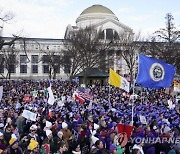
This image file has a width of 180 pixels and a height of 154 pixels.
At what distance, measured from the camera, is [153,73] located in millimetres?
10258

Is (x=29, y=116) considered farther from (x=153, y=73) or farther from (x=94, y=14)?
(x=94, y=14)

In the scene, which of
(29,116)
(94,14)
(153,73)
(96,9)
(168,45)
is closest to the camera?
(153,73)

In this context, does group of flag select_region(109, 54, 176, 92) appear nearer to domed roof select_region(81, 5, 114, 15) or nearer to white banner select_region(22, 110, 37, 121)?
white banner select_region(22, 110, 37, 121)

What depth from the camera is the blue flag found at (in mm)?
10117

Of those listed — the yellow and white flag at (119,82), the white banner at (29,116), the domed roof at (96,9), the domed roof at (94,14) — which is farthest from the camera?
the domed roof at (96,9)

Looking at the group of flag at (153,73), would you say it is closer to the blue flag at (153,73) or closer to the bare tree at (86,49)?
the blue flag at (153,73)


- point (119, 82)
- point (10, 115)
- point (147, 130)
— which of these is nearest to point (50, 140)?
point (147, 130)

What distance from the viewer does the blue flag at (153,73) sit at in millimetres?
10117

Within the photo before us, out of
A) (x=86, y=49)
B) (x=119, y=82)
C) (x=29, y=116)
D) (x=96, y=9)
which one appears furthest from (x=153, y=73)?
(x=96, y=9)

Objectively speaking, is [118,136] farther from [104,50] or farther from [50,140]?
[104,50]

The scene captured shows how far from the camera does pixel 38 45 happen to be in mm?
90875

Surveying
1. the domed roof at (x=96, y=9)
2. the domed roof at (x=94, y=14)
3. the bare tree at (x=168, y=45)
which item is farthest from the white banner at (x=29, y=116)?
the domed roof at (x=96, y=9)

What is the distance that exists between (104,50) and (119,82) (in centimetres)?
3740

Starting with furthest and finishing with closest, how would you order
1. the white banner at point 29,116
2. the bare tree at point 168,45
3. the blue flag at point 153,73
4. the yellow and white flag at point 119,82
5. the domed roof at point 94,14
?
1. the domed roof at point 94,14
2. the bare tree at point 168,45
3. the yellow and white flag at point 119,82
4. the white banner at point 29,116
5. the blue flag at point 153,73
